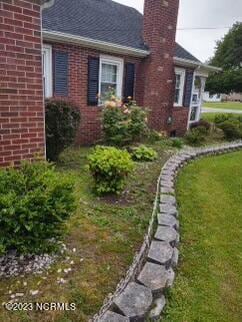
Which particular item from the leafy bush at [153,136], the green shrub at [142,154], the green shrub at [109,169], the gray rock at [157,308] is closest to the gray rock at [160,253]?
the gray rock at [157,308]

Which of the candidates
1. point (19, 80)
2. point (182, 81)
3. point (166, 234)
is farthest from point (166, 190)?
point (182, 81)

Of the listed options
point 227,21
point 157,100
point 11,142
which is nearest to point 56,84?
point 157,100

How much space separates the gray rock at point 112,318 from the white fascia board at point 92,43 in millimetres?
6100

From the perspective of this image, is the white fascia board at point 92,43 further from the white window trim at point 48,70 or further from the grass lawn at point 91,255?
the grass lawn at point 91,255

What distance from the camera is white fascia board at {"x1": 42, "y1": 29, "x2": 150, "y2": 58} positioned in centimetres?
668

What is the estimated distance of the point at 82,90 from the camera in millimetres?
7863

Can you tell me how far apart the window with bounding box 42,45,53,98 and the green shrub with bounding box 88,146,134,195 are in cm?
343

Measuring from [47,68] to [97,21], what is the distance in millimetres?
3204

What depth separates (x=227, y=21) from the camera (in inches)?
839

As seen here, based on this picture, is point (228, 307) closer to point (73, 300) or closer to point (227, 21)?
point (73, 300)

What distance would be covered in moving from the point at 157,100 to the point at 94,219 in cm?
702

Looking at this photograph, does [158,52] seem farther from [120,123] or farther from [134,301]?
[134,301]

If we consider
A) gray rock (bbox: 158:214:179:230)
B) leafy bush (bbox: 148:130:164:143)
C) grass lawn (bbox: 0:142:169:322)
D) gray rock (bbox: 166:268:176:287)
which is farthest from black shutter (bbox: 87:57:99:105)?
gray rock (bbox: 166:268:176:287)

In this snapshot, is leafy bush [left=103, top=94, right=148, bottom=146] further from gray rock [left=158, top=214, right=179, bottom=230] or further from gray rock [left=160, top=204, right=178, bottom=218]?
gray rock [left=158, top=214, right=179, bottom=230]
